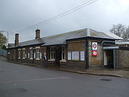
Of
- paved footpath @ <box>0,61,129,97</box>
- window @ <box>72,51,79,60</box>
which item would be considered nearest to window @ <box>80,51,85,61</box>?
window @ <box>72,51,79,60</box>

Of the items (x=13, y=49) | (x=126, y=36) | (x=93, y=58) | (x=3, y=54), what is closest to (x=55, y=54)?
(x=93, y=58)

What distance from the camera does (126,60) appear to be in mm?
23109

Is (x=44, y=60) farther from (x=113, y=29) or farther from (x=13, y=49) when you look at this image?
(x=113, y=29)

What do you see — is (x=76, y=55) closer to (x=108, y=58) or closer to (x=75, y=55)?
(x=75, y=55)

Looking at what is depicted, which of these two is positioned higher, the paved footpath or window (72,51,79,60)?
window (72,51,79,60)

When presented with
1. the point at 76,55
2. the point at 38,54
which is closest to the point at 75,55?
the point at 76,55

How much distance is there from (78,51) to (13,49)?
28.4m

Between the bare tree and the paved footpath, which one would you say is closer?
the paved footpath

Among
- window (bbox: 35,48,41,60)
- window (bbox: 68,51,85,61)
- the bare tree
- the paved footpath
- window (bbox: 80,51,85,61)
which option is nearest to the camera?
the paved footpath

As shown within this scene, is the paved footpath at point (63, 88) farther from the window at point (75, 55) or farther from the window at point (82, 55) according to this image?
the window at point (75, 55)

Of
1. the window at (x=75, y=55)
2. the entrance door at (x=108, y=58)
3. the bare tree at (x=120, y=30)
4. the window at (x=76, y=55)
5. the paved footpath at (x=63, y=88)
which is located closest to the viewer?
the paved footpath at (x=63, y=88)

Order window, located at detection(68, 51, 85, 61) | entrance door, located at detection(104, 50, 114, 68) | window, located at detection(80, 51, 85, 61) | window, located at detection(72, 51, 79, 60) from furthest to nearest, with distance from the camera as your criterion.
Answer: entrance door, located at detection(104, 50, 114, 68)
window, located at detection(72, 51, 79, 60)
window, located at detection(68, 51, 85, 61)
window, located at detection(80, 51, 85, 61)

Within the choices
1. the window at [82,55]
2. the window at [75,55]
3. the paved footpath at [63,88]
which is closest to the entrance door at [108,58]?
the window at [82,55]

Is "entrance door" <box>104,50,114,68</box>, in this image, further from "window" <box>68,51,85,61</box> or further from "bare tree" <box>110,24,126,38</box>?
"bare tree" <box>110,24,126,38</box>
